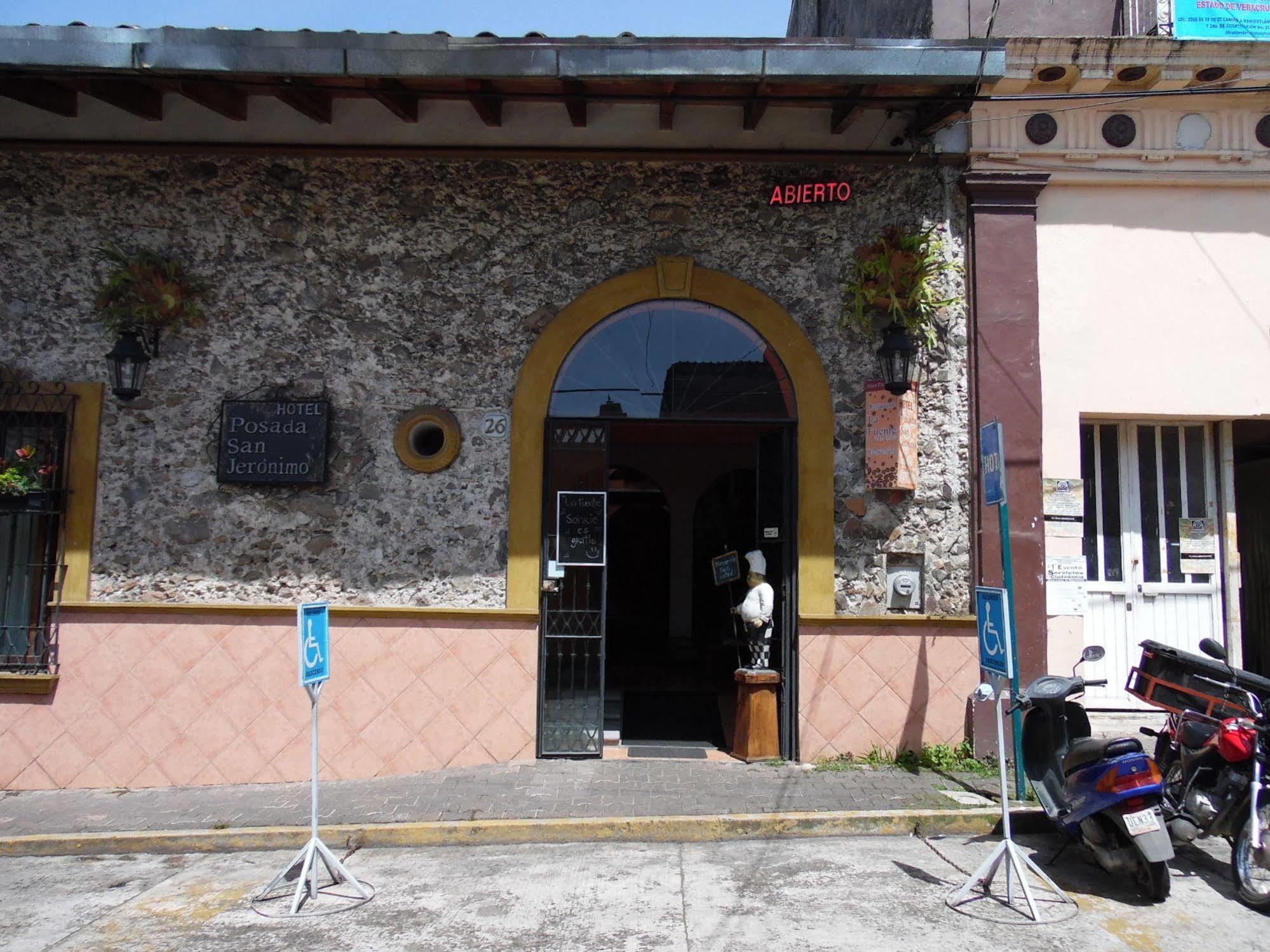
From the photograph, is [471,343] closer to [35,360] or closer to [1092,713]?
→ [35,360]

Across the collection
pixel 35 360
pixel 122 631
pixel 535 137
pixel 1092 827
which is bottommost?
pixel 1092 827

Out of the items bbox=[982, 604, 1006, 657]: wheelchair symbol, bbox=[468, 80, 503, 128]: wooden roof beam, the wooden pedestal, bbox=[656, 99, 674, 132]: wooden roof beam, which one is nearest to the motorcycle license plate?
bbox=[982, 604, 1006, 657]: wheelchair symbol

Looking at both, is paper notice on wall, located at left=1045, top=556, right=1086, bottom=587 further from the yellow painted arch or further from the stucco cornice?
the stucco cornice

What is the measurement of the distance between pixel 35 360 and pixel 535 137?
4467mm

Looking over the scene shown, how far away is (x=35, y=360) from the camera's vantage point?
288 inches

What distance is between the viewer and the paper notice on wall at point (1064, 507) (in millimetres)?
7070

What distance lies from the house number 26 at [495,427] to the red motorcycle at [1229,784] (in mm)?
4940

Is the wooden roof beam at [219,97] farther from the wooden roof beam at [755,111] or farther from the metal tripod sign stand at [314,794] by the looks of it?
the metal tripod sign stand at [314,794]

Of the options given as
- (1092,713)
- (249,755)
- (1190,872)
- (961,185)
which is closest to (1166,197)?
(961,185)

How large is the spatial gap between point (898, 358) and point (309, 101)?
16.4ft

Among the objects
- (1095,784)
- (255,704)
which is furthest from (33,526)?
(1095,784)

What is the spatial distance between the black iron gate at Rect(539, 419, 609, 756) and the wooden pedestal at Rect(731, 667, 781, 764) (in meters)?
1.15

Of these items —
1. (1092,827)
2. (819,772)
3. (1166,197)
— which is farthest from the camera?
(1166,197)

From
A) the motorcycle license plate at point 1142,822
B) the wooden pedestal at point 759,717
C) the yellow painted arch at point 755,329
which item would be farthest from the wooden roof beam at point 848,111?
the motorcycle license plate at point 1142,822
